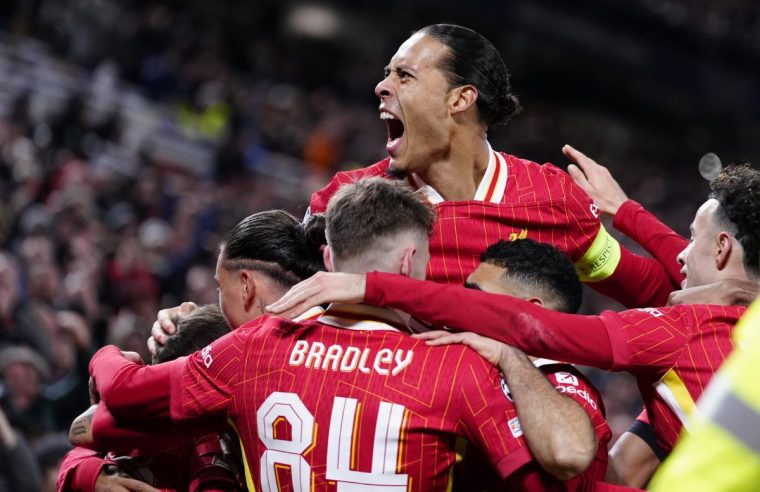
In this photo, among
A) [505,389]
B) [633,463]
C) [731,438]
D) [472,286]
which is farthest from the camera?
[633,463]

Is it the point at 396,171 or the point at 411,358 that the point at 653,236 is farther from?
the point at 411,358

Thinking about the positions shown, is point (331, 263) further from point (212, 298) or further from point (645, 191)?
point (645, 191)

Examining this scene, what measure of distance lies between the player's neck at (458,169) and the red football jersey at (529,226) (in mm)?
30

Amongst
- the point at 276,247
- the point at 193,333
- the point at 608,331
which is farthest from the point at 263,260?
the point at 608,331

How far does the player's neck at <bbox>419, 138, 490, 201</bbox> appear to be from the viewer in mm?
3709

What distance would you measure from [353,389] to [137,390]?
2.02 feet

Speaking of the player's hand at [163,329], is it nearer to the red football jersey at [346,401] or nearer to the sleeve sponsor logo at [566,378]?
the red football jersey at [346,401]

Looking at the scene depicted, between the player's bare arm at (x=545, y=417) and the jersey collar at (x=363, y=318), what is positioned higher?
the jersey collar at (x=363, y=318)

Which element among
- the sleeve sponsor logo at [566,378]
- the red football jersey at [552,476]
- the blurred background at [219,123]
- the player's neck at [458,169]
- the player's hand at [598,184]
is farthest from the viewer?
the blurred background at [219,123]

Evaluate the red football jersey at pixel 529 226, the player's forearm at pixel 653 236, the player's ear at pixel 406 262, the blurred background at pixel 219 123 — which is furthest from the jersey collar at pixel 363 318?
the blurred background at pixel 219 123

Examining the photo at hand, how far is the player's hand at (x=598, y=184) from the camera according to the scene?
3.93 meters

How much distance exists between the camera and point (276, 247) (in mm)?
3344

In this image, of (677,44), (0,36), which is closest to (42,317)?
(0,36)

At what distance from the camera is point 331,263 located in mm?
2975
